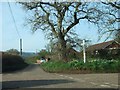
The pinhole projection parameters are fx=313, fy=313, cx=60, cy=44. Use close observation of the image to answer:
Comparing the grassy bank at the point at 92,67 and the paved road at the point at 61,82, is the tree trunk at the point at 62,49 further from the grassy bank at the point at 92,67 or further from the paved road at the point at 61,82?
the paved road at the point at 61,82

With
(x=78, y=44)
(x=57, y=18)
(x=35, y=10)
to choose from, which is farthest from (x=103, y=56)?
(x=35, y=10)

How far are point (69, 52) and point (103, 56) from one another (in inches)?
176

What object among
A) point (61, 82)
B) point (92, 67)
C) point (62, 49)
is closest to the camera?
point (61, 82)

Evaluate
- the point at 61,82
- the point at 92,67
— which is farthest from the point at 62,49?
the point at 61,82

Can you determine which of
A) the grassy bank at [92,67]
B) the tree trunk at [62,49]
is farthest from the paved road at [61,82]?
the tree trunk at [62,49]

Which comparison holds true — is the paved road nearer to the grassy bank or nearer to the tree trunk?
the grassy bank

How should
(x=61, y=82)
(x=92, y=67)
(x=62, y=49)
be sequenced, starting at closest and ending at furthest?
(x=61, y=82) → (x=92, y=67) → (x=62, y=49)

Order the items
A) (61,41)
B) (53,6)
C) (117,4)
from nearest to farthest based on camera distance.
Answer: (117,4)
(53,6)
(61,41)

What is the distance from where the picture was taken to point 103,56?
1548 inches

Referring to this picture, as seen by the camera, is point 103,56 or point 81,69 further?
point 103,56

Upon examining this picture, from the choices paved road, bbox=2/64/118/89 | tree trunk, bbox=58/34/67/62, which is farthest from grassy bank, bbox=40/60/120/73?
paved road, bbox=2/64/118/89

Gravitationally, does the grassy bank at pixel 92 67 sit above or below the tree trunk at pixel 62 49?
below

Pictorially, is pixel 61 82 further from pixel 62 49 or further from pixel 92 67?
pixel 62 49

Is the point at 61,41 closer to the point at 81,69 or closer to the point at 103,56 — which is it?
the point at 103,56
